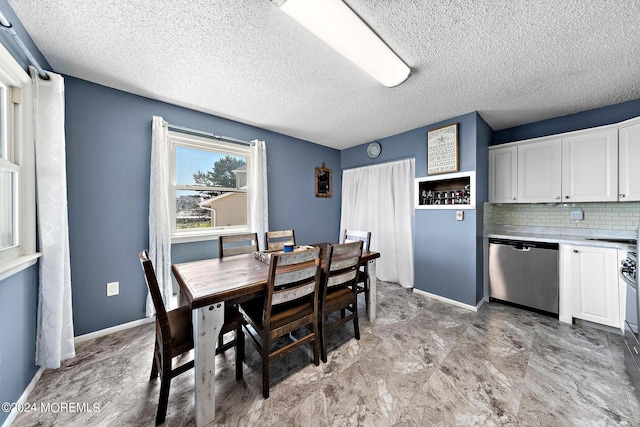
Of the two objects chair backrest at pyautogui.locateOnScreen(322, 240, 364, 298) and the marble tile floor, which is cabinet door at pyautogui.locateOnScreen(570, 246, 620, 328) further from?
chair backrest at pyautogui.locateOnScreen(322, 240, 364, 298)

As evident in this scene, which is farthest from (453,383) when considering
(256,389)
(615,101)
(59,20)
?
(59,20)

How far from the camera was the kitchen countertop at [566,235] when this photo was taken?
2.23m

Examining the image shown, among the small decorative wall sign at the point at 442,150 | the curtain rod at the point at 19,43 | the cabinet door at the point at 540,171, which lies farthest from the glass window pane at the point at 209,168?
the cabinet door at the point at 540,171

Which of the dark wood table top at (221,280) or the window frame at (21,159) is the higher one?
the window frame at (21,159)

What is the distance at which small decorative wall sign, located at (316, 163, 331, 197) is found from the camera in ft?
13.0

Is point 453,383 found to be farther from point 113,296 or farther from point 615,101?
point 615,101

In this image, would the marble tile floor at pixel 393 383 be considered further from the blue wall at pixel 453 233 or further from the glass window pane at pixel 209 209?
the glass window pane at pixel 209 209

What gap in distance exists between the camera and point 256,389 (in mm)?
1479

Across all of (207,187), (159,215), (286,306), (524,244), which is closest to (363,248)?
(286,306)

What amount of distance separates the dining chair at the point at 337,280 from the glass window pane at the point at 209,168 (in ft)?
6.21

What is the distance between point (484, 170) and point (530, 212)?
3.08 ft

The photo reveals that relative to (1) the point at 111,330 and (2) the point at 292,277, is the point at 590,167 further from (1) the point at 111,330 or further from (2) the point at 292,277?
(1) the point at 111,330

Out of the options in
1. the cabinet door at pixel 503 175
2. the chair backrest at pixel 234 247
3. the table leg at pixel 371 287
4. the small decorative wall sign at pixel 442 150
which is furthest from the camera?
the cabinet door at pixel 503 175

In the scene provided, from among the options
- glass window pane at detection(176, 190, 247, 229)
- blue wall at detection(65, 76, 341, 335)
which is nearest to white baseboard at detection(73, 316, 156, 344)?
blue wall at detection(65, 76, 341, 335)
